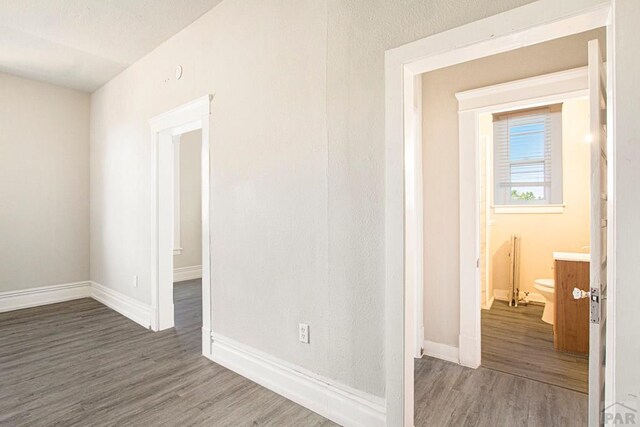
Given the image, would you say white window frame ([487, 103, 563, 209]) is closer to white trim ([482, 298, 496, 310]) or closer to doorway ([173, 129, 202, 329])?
white trim ([482, 298, 496, 310])

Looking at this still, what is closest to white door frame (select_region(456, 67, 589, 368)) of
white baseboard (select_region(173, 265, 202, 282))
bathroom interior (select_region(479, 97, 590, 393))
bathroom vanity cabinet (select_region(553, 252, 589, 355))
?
bathroom interior (select_region(479, 97, 590, 393))

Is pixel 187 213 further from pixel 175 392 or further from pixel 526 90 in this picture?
pixel 526 90

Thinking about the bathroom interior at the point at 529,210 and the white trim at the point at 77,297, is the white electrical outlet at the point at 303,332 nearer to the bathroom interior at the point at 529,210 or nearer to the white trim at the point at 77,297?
the bathroom interior at the point at 529,210

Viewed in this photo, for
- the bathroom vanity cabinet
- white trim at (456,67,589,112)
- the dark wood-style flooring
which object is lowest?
the dark wood-style flooring

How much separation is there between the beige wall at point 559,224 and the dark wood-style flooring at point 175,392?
8.17 ft

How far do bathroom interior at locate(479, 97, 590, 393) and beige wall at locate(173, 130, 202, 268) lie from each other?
484cm

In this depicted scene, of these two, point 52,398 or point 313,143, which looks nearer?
point 313,143

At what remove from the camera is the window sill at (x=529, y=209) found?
427 cm

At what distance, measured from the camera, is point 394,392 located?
1.73 metres

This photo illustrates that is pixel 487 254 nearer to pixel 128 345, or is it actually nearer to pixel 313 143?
pixel 313 143

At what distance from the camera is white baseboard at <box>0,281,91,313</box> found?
423cm

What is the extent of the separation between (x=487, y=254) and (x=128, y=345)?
4.30 m

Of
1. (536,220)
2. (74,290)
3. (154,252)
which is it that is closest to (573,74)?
(536,220)

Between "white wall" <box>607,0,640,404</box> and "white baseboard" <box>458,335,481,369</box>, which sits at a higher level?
"white wall" <box>607,0,640,404</box>
